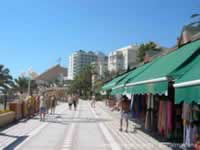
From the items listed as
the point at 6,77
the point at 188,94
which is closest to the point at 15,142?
the point at 188,94

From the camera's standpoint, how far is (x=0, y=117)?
60.2 feet

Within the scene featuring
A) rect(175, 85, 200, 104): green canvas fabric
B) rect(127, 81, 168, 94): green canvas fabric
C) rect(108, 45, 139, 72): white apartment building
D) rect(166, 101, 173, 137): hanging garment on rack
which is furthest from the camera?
rect(108, 45, 139, 72): white apartment building

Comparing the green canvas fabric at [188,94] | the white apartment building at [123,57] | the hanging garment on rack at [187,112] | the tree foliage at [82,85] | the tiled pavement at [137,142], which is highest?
the white apartment building at [123,57]

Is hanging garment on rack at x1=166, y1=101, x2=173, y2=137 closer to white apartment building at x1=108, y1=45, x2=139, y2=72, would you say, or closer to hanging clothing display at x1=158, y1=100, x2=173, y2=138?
hanging clothing display at x1=158, y1=100, x2=173, y2=138

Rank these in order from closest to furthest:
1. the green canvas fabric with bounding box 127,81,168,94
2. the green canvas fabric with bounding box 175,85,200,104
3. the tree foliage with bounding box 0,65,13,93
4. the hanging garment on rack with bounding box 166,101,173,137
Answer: the green canvas fabric with bounding box 175,85,200,104 < the green canvas fabric with bounding box 127,81,168,94 < the hanging garment on rack with bounding box 166,101,173,137 < the tree foliage with bounding box 0,65,13,93

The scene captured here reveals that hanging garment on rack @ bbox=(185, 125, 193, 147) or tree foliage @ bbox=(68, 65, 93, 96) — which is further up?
tree foliage @ bbox=(68, 65, 93, 96)

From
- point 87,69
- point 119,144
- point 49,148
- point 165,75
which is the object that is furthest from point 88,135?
point 87,69

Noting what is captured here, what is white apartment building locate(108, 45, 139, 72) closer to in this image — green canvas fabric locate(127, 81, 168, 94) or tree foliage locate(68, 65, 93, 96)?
tree foliage locate(68, 65, 93, 96)

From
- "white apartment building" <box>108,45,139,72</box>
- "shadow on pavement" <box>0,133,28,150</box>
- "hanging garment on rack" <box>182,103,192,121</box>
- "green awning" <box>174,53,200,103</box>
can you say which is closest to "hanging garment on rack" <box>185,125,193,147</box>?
"hanging garment on rack" <box>182,103,192,121</box>

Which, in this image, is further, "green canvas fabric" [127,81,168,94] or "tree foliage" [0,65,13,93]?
"tree foliage" [0,65,13,93]

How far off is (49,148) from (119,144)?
2.55 m

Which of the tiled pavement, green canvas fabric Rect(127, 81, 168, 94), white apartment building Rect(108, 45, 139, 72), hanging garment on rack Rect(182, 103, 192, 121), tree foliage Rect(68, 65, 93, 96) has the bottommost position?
the tiled pavement

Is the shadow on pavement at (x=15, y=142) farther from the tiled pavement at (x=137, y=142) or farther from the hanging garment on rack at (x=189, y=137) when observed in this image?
the hanging garment on rack at (x=189, y=137)

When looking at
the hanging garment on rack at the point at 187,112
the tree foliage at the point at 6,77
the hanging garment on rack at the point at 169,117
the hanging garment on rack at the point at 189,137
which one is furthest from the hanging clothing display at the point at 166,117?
the tree foliage at the point at 6,77
